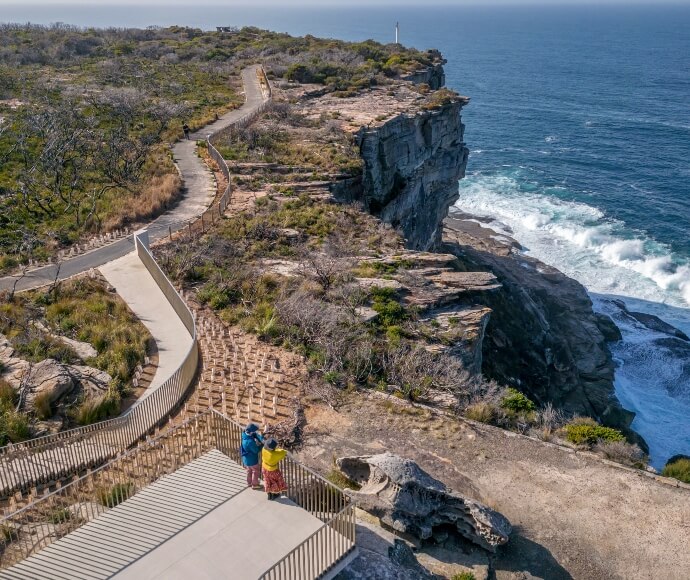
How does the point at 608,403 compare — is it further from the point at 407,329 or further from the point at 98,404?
the point at 98,404

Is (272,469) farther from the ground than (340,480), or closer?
farther from the ground

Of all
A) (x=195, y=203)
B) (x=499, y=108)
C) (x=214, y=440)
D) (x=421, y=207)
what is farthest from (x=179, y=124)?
(x=499, y=108)

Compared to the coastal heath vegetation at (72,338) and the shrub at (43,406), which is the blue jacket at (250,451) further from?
the shrub at (43,406)

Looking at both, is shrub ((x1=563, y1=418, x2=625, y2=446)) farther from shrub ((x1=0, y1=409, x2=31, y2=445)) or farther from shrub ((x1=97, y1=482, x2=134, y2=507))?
shrub ((x1=0, y1=409, x2=31, y2=445))

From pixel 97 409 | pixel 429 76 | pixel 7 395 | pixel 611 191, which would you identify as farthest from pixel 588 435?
pixel 611 191

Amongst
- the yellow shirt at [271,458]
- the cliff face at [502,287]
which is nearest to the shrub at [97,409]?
the yellow shirt at [271,458]

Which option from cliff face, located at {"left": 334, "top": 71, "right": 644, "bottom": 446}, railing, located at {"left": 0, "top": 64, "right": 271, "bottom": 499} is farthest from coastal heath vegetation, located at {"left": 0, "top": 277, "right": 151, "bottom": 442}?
cliff face, located at {"left": 334, "top": 71, "right": 644, "bottom": 446}

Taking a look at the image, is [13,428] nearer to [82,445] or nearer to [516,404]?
[82,445]

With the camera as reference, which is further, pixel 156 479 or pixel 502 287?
pixel 502 287
